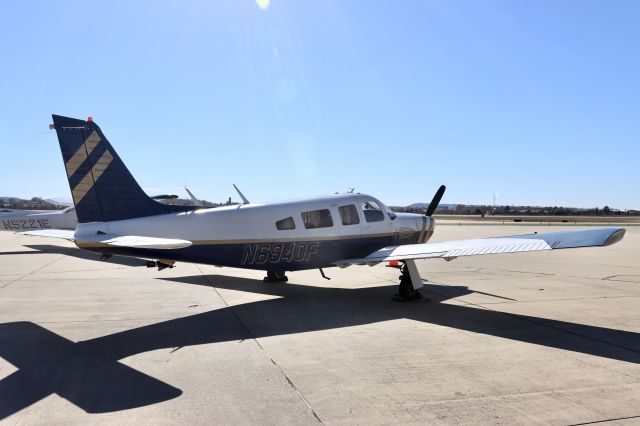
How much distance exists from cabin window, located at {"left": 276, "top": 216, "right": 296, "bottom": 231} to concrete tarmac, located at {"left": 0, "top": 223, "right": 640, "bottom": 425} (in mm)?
1758

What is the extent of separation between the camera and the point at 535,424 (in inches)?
174

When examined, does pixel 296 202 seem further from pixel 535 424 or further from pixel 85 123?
pixel 535 424

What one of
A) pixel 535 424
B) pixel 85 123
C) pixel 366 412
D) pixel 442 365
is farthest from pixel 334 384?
pixel 85 123

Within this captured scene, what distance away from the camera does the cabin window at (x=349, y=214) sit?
11734 millimetres

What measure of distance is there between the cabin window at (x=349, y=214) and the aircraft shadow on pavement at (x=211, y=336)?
1.89m

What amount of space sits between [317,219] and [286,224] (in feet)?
2.91

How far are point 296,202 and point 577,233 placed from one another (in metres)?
6.15

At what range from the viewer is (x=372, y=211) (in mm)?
12398

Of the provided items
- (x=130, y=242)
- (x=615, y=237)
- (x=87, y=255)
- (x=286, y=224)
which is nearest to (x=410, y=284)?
(x=286, y=224)

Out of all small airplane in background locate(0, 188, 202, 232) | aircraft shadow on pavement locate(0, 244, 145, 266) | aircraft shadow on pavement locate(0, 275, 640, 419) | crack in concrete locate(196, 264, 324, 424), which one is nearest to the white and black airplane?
aircraft shadow on pavement locate(0, 275, 640, 419)

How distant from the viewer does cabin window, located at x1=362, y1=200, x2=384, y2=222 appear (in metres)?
12.2

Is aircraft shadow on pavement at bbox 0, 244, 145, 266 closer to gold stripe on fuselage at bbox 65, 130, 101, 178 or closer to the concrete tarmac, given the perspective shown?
the concrete tarmac

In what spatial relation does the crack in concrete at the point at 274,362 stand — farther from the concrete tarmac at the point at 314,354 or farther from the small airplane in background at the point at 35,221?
the small airplane in background at the point at 35,221

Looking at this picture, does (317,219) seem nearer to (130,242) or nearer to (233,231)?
(233,231)
